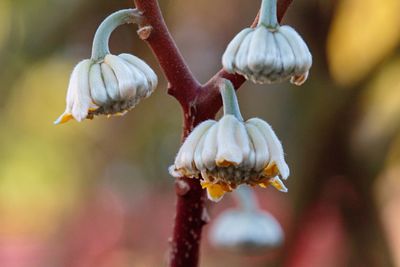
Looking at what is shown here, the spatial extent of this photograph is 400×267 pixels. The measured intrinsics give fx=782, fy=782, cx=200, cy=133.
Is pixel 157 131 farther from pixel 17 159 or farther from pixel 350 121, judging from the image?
pixel 17 159

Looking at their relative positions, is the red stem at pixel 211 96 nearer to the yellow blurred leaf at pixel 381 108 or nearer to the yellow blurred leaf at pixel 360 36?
the yellow blurred leaf at pixel 381 108

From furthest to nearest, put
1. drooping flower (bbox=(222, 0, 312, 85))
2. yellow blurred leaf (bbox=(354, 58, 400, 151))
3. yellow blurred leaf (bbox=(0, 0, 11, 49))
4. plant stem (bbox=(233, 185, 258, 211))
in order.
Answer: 1. yellow blurred leaf (bbox=(0, 0, 11, 49))
2. yellow blurred leaf (bbox=(354, 58, 400, 151))
3. plant stem (bbox=(233, 185, 258, 211))
4. drooping flower (bbox=(222, 0, 312, 85))

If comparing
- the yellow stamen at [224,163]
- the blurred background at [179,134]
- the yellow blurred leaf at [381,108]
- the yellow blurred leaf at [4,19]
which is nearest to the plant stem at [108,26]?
the yellow stamen at [224,163]

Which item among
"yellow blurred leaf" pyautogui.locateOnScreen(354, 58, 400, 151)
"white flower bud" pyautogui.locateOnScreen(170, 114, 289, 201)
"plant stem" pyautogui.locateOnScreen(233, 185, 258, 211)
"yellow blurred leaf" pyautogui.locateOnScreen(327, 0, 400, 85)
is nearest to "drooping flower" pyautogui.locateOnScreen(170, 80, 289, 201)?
"white flower bud" pyautogui.locateOnScreen(170, 114, 289, 201)

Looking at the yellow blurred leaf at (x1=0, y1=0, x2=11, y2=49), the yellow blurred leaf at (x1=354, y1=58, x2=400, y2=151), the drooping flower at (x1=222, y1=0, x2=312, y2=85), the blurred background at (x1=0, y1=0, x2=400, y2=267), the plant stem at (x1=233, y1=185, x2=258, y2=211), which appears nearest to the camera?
the drooping flower at (x1=222, y1=0, x2=312, y2=85)

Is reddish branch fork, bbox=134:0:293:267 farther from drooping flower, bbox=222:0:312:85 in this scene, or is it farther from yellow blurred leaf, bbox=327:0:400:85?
yellow blurred leaf, bbox=327:0:400:85

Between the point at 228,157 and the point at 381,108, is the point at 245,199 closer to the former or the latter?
the point at 228,157

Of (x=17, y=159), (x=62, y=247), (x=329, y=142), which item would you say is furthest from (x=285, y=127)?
(x=17, y=159)
